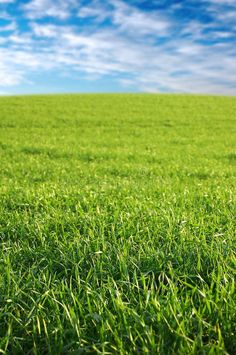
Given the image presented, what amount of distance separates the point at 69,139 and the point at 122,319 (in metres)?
19.2

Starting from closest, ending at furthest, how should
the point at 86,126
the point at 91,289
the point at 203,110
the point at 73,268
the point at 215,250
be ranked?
the point at 91,289 → the point at 73,268 → the point at 215,250 → the point at 86,126 → the point at 203,110

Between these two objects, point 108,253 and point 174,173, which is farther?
point 174,173

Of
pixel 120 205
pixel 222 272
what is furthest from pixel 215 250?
pixel 120 205

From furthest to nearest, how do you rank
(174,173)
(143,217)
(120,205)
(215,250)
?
1. (174,173)
2. (120,205)
3. (143,217)
4. (215,250)

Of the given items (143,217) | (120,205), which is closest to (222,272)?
(143,217)

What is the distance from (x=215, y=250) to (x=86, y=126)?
25168mm

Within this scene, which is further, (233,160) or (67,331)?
(233,160)

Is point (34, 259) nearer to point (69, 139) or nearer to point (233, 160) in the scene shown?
point (233, 160)

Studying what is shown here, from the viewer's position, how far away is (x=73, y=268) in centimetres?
372

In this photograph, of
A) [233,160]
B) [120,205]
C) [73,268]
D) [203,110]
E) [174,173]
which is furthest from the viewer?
[203,110]

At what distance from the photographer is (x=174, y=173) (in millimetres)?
11617

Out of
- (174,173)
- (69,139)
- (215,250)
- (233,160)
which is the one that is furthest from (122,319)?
(69,139)

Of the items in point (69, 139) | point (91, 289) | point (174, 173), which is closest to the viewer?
point (91, 289)

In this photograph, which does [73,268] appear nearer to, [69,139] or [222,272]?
[222,272]
